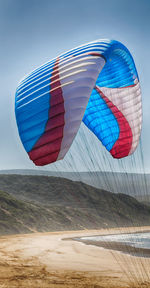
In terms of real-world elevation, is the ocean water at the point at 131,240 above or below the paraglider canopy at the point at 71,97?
below

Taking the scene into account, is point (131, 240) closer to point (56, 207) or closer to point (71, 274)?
point (71, 274)

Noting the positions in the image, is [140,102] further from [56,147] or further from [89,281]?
[89,281]

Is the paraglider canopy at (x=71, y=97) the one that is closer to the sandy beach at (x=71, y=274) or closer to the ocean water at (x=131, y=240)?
the sandy beach at (x=71, y=274)

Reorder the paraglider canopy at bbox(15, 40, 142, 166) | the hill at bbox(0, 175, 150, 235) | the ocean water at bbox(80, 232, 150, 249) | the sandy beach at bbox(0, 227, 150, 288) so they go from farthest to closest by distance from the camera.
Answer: the hill at bbox(0, 175, 150, 235), the ocean water at bbox(80, 232, 150, 249), the sandy beach at bbox(0, 227, 150, 288), the paraglider canopy at bbox(15, 40, 142, 166)

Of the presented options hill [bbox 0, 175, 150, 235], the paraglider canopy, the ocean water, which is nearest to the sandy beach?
the paraglider canopy

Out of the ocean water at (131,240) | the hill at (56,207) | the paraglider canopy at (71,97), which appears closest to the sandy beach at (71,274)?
the paraglider canopy at (71,97)

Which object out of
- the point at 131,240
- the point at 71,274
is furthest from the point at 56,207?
the point at 71,274

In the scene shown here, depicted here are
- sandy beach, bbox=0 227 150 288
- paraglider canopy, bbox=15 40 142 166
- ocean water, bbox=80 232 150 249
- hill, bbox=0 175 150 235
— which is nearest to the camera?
paraglider canopy, bbox=15 40 142 166

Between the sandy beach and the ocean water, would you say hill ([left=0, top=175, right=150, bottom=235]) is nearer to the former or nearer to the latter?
the ocean water
